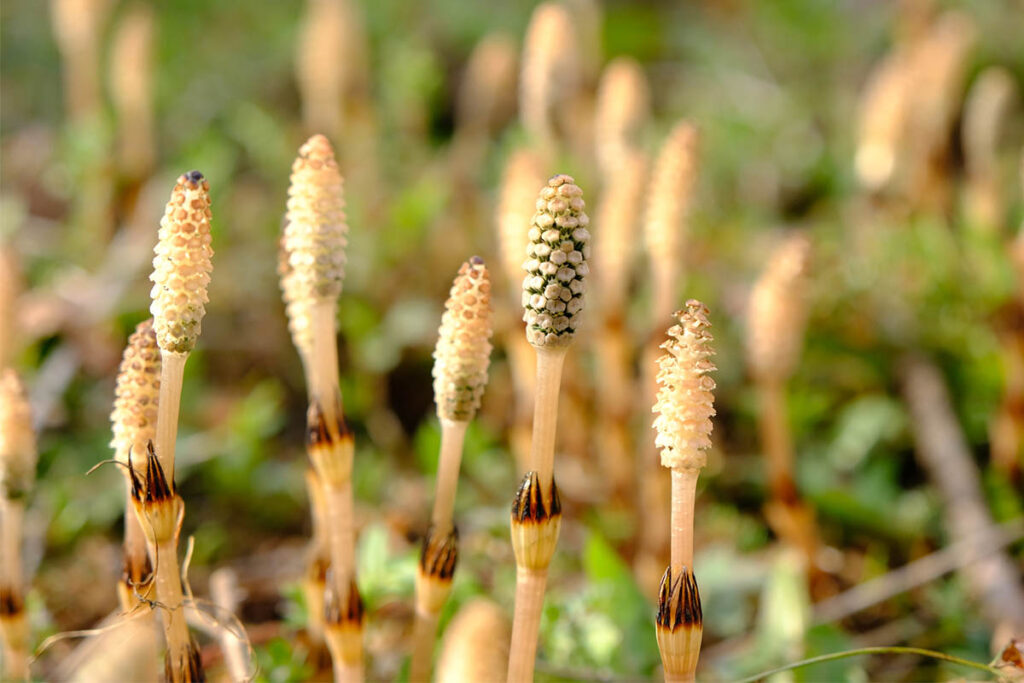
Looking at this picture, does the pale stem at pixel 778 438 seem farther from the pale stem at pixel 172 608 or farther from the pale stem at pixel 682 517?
the pale stem at pixel 172 608

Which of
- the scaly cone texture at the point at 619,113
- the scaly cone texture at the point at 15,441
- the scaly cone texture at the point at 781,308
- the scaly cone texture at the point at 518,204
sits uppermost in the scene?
the scaly cone texture at the point at 619,113

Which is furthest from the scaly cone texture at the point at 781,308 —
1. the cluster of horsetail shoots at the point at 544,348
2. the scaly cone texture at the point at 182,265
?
the scaly cone texture at the point at 182,265

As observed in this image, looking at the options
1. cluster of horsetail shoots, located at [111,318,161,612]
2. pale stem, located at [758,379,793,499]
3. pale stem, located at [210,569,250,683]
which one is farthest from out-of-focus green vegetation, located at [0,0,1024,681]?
cluster of horsetail shoots, located at [111,318,161,612]

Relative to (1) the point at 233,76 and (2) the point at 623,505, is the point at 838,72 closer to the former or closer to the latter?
(1) the point at 233,76

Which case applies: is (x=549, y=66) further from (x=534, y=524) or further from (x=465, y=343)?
(x=534, y=524)

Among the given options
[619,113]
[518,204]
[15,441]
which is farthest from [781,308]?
[15,441]

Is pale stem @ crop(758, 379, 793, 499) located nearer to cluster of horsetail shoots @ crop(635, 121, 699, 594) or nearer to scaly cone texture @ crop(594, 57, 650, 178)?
cluster of horsetail shoots @ crop(635, 121, 699, 594)

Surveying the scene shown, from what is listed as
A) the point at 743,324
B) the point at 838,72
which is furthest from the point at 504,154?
the point at 838,72
